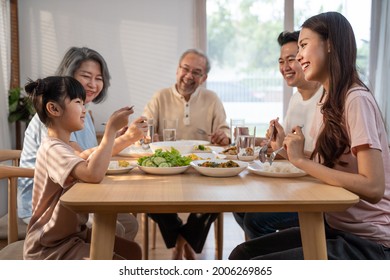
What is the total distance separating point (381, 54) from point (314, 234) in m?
4.05

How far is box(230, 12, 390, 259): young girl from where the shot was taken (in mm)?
1292

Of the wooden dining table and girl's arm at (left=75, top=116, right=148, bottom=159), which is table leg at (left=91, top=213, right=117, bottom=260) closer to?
the wooden dining table

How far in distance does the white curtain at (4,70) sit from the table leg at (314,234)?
3.79 m

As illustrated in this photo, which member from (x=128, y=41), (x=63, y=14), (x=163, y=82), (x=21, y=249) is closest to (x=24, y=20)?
(x=63, y=14)

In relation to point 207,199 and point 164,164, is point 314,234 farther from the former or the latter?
point 164,164

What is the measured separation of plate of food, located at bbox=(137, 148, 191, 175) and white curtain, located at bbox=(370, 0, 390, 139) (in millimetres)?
3602

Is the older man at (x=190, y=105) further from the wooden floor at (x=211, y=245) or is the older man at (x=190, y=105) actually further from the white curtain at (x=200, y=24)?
the white curtain at (x=200, y=24)

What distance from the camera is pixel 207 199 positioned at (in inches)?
46.0

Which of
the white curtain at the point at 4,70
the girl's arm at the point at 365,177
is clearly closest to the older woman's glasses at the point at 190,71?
the girl's arm at the point at 365,177

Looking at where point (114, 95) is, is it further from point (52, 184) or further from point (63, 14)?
point (52, 184)

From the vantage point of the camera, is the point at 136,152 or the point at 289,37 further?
the point at 289,37

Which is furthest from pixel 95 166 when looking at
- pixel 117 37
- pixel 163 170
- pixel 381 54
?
pixel 381 54

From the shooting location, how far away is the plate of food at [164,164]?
152 cm

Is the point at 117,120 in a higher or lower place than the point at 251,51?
lower
